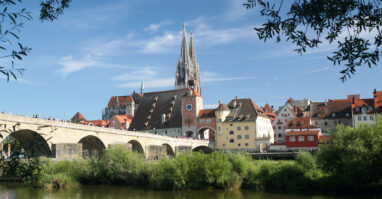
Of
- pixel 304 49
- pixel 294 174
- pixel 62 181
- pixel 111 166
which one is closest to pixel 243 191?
pixel 294 174

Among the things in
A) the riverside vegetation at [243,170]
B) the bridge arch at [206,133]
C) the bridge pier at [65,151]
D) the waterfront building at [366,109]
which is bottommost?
the riverside vegetation at [243,170]

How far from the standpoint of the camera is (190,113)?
85.8m

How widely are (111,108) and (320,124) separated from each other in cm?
8327

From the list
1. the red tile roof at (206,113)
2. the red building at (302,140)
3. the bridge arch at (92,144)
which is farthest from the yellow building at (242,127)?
the bridge arch at (92,144)

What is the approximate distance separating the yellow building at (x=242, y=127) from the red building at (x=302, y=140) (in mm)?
6916

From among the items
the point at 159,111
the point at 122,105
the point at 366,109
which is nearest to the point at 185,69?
the point at 122,105

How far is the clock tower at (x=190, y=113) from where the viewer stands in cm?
8519

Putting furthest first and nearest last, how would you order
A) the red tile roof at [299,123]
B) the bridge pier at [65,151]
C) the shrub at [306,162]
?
the red tile roof at [299,123]
the bridge pier at [65,151]
the shrub at [306,162]

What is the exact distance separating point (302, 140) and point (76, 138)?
38804 millimetres

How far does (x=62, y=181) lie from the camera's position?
35938 millimetres

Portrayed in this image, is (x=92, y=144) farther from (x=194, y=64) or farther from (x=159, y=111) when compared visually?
(x=194, y=64)

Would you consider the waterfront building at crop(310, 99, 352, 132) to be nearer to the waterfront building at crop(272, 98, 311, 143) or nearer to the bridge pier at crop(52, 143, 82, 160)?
the waterfront building at crop(272, 98, 311, 143)

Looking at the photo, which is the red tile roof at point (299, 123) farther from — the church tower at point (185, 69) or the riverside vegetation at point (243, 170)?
the church tower at point (185, 69)

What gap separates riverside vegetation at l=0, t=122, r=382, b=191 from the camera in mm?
29906
